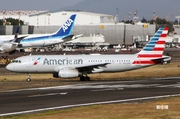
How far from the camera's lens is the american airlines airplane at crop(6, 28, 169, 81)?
2265 inches

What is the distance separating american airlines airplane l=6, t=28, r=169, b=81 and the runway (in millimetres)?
11113

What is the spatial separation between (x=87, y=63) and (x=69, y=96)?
65.8 ft

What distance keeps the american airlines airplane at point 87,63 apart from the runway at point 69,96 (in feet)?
36.5

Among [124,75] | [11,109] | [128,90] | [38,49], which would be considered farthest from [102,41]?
[11,109]

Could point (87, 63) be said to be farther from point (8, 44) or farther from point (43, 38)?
point (43, 38)

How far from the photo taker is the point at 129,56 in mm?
59062

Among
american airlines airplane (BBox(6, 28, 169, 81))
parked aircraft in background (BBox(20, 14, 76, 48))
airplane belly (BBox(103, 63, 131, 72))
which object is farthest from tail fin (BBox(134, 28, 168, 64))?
parked aircraft in background (BBox(20, 14, 76, 48))

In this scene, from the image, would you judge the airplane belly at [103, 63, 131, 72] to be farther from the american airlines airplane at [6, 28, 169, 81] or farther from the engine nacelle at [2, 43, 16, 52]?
the engine nacelle at [2, 43, 16, 52]

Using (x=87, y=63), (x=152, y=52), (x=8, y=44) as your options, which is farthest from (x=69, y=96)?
(x=8, y=44)

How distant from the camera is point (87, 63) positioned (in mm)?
58375

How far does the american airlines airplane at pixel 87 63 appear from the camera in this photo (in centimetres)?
5753

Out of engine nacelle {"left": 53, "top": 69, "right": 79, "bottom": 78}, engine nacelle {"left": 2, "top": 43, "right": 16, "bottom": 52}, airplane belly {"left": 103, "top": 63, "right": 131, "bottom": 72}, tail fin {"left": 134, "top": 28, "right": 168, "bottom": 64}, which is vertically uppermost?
tail fin {"left": 134, "top": 28, "right": 168, "bottom": 64}

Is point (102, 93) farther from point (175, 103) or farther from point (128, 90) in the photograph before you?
point (175, 103)

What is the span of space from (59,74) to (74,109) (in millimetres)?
25518
